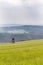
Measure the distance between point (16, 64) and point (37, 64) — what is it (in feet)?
5.51

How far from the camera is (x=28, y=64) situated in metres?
13.9

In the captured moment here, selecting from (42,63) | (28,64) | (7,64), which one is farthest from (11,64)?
(42,63)

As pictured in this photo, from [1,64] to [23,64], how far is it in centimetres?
177

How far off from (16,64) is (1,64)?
1.21 metres

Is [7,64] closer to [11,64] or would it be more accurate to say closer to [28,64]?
[11,64]

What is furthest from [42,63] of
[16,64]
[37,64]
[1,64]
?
[1,64]

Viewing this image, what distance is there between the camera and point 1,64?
14.2m

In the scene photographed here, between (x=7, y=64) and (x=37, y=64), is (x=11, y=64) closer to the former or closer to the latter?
(x=7, y=64)

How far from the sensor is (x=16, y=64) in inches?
555

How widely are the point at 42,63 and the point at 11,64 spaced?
2464mm

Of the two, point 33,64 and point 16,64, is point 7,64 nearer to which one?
point 16,64

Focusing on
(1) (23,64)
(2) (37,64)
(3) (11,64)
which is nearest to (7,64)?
(3) (11,64)

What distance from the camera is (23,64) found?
45.8 ft

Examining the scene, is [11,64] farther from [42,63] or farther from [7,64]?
[42,63]
